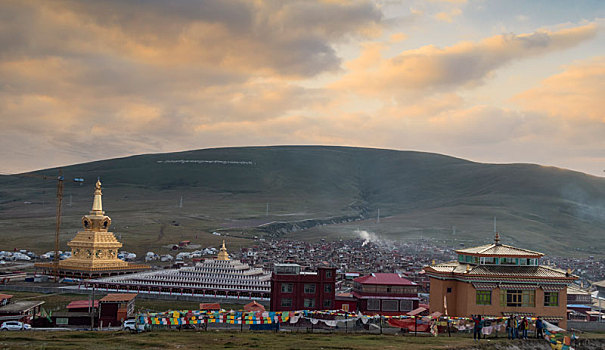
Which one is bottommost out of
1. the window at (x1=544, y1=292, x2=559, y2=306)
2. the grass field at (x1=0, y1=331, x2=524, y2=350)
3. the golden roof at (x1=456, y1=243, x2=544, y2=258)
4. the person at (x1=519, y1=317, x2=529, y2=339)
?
the grass field at (x1=0, y1=331, x2=524, y2=350)

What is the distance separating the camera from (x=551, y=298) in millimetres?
43312

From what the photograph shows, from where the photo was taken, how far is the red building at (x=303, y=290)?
174 ft

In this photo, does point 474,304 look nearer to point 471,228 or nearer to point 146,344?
point 146,344

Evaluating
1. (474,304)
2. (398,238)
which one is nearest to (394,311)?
(474,304)

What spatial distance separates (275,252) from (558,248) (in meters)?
76.1

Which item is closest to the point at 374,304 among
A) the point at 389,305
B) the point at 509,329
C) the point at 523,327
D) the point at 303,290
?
the point at 389,305

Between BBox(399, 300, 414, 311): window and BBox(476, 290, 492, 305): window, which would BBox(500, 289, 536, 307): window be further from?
BBox(399, 300, 414, 311): window

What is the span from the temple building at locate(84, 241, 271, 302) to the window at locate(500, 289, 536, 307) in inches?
1266

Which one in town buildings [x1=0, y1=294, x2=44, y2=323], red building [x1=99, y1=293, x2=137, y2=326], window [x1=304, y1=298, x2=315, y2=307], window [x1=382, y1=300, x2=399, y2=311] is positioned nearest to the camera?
town buildings [x1=0, y1=294, x2=44, y2=323]

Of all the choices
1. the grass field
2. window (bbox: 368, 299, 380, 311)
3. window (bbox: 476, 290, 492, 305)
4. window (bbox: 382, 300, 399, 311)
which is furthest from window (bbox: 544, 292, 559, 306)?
window (bbox: 368, 299, 380, 311)

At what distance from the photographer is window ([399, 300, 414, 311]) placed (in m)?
53.2

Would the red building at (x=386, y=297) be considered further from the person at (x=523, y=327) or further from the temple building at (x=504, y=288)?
the person at (x=523, y=327)

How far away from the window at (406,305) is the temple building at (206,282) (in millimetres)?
19971

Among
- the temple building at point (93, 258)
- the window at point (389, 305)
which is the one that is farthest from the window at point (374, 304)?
the temple building at point (93, 258)
